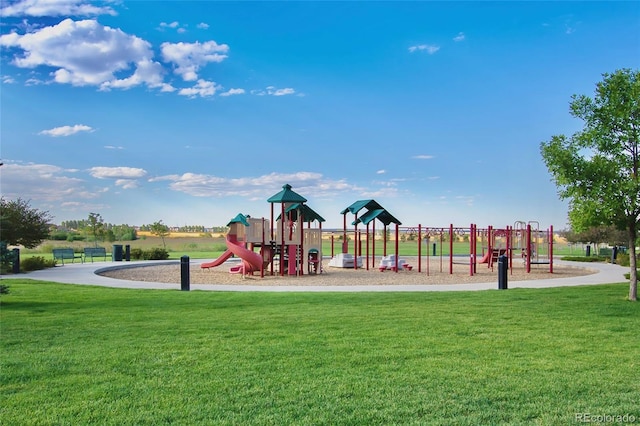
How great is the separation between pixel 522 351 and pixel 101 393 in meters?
5.17

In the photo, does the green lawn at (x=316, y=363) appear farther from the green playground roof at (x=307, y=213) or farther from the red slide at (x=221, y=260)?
the red slide at (x=221, y=260)

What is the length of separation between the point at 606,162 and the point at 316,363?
9.61 m

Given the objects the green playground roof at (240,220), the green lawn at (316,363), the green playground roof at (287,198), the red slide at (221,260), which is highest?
the green playground roof at (287,198)

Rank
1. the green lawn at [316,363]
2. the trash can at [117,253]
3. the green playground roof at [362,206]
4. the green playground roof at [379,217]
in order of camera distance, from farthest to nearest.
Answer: the trash can at [117,253] → the green playground roof at [362,206] → the green playground roof at [379,217] → the green lawn at [316,363]

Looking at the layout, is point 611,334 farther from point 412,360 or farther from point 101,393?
point 101,393

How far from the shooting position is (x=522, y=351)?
23.9ft

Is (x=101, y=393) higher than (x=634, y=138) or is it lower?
lower

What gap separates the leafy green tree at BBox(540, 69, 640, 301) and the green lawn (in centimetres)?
229

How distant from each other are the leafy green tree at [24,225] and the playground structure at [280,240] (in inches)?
377

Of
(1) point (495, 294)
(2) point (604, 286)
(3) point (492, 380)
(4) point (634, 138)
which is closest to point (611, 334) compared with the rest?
(3) point (492, 380)

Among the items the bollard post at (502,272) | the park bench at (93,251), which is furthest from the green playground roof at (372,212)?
the park bench at (93,251)

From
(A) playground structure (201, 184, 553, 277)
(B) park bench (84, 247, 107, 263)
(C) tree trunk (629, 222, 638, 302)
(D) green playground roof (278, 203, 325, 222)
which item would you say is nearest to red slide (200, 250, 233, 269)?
(A) playground structure (201, 184, 553, 277)

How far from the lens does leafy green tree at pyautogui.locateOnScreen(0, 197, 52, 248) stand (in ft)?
79.2

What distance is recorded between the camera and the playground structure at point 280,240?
20725 mm
